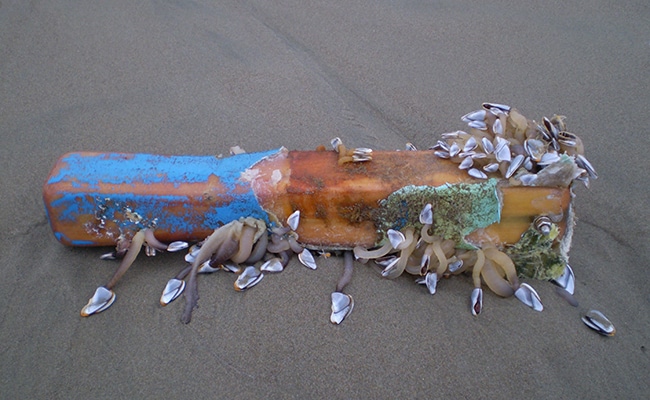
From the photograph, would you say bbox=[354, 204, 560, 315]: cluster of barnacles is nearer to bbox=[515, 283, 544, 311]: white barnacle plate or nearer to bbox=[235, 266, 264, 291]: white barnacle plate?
bbox=[515, 283, 544, 311]: white barnacle plate

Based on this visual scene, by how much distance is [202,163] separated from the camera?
2.59 m

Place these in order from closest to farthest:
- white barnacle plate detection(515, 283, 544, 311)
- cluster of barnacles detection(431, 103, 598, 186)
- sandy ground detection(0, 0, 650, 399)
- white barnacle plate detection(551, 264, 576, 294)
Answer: sandy ground detection(0, 0, 650, 399) < cluster of barnacles detection(431, 103, 598, 186) < white barnacle plate detection(515, 283, 544, 311) < white barnacle plate detection(551, 264, 576, 294)

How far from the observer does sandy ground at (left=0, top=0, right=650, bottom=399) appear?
2209 mm

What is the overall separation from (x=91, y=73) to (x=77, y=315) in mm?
2333

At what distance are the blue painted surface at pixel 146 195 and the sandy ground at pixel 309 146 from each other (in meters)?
0.27

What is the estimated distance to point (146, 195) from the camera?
2.48m

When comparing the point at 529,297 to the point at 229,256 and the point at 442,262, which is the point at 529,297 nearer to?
the point at 442,262

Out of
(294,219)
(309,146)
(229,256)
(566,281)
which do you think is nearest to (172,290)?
(229,256)

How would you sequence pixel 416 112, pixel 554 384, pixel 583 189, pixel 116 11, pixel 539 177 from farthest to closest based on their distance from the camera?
pixel 116 11 < pixel 416 112 < pixel 583 189 < pixel 539 177 < pixel 554 384

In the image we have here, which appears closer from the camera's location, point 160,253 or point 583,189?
point 160,253

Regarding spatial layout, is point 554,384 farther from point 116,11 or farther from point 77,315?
point 116,11

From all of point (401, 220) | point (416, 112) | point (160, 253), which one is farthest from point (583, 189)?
point (160, 253)

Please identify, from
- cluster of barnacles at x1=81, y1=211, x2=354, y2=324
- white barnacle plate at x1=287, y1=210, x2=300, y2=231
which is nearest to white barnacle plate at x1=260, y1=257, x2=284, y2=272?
cluster of barnacles at x1=81, y1=211, x2=354, y2=324

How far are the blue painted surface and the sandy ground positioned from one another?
0.88 feet
